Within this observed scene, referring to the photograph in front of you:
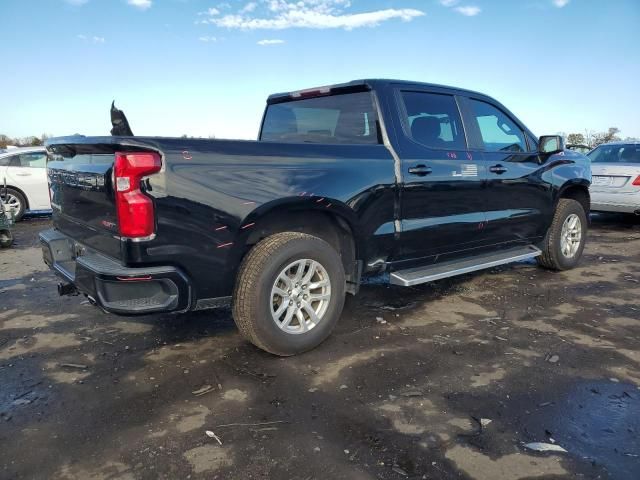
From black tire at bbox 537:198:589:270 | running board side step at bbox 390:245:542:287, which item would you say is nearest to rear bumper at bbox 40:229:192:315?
running board side step at bbox 390:245:542:287

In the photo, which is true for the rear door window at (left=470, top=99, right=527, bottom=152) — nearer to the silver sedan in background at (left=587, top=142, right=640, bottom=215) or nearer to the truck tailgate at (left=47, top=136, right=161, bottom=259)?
the truck tailgate at (left=47, top=136, right=161, bottom=259)

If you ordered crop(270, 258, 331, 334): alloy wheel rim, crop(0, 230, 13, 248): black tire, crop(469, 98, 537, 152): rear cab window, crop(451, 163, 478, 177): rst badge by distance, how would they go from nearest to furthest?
1. crop(270, 258, 331, 334): alloy wheel rim
2. crop(451, 163, 478, 177): rst badge
3. crop(469, 98, 537, 152): rear cab window
4. crop(0, 230, 13, 248): black tire

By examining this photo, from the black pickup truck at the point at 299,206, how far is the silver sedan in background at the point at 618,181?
14.8 ft

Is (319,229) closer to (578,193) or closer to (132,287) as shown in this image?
(132,287)

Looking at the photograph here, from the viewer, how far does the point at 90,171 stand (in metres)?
3.03

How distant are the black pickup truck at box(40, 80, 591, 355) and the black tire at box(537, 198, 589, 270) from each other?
2.07ft

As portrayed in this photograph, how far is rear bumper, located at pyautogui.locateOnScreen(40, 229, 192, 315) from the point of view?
277 centimetres

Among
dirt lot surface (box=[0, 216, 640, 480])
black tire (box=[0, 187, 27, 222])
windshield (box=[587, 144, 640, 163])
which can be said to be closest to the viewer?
dirt lot surface (box=[0, 216, 640, 480])

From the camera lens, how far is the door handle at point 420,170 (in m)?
3.87

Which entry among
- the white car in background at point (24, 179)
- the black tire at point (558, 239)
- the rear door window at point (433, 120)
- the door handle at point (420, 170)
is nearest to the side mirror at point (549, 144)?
the black tire at point (558, 239)

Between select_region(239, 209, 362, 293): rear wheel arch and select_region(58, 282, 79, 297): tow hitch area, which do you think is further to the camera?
select_region(58, 282, 79, 297): tow hitch area

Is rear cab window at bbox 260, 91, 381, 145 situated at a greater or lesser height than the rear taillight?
greater

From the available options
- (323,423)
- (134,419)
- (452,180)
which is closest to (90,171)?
(134,419)

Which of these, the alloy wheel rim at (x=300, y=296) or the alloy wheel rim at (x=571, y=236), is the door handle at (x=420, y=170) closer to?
the alloy wheel rim at (x=300, y=296)
